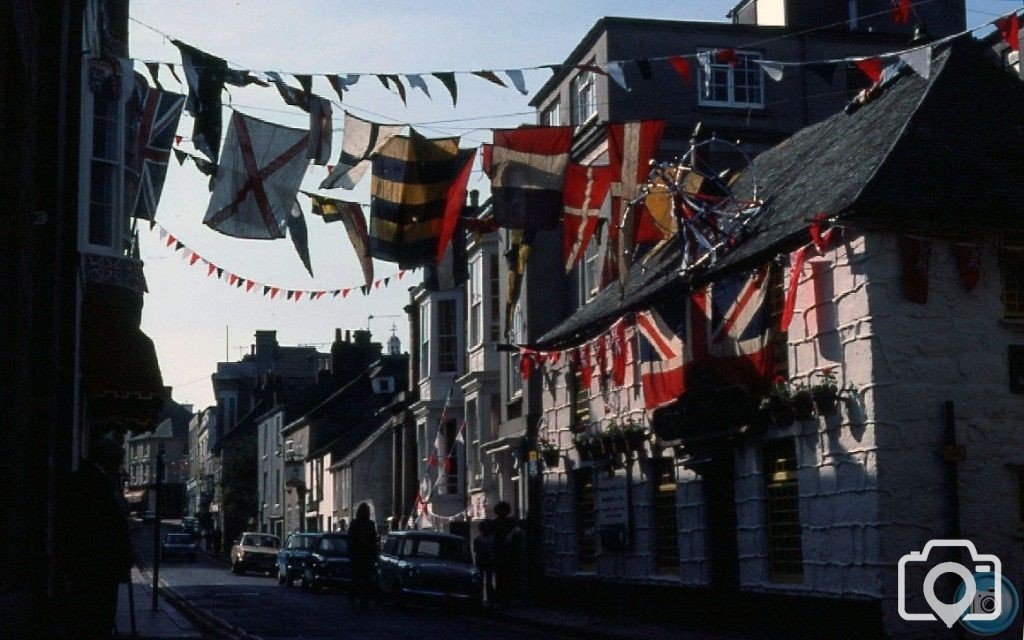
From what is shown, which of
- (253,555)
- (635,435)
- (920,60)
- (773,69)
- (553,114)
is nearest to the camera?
(920,60)

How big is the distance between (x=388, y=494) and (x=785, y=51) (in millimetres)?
35255

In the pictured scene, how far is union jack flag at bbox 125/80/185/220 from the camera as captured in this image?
17500mm

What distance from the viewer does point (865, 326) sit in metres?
18.2

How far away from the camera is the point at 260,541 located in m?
53.2

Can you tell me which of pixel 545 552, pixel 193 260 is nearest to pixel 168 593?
pixel 545 552

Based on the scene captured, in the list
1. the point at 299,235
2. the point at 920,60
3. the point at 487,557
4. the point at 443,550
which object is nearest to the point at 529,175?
the point at 299,235

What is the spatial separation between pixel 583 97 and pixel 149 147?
55.7ft

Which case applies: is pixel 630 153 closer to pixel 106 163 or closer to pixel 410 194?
pixel 410 194

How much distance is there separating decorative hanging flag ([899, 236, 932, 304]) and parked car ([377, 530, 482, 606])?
1190 cm

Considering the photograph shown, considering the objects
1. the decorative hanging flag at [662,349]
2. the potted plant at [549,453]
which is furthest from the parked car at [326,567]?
the decorative hanging flag at [662,349]

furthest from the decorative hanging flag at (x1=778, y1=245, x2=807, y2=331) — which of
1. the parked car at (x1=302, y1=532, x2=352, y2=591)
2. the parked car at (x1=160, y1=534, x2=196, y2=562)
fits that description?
the parked car at (x1=160, y1=534, x2=196, y2=562)

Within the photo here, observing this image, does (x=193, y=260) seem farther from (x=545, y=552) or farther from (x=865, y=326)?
(x=545, y=552)

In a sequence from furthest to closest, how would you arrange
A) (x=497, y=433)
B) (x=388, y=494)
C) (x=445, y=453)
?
(x=388, y=494) → (x=445, y=453) → (x=497, y=433)

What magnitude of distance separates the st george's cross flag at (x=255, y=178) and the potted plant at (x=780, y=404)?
275 inches
